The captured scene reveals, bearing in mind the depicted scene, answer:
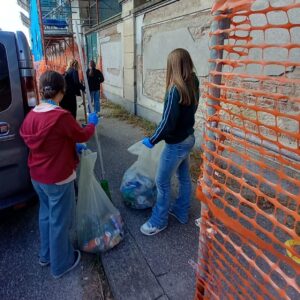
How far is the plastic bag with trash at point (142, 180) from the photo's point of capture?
2910mm

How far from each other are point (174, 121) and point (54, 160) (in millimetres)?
1026

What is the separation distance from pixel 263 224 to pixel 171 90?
172cm

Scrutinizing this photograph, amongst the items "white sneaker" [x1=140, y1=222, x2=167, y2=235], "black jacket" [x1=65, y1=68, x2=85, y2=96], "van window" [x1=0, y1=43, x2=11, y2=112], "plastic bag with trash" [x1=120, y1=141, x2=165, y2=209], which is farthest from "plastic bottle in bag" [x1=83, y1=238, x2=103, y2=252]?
"black jacket" [x1=65, y1=68, x2=85, y2=96]

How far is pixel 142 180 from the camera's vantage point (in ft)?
9.92

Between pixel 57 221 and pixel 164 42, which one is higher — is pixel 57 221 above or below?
below

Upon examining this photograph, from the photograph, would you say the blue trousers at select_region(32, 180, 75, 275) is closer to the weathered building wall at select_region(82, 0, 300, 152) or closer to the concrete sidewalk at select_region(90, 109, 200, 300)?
the concrete sidewalk at select_region(90, 109, 200, 300)

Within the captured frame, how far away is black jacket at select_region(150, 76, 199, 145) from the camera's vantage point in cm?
230

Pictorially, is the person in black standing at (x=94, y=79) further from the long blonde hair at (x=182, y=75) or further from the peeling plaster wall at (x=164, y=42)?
the long blonde hair at (x=182, y=75)

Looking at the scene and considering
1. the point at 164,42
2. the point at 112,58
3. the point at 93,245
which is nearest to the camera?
the point at 93,245

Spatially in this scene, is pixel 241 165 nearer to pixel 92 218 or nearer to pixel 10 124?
pixel 92 218

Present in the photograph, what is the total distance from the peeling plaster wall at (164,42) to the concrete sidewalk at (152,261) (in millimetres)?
2509

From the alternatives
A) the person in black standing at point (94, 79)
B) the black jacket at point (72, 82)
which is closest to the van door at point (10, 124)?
the black jacket at point (72, 82)

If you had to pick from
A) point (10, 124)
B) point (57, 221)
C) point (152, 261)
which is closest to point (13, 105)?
point (10, 124)

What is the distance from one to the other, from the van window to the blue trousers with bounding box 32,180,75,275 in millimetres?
755
